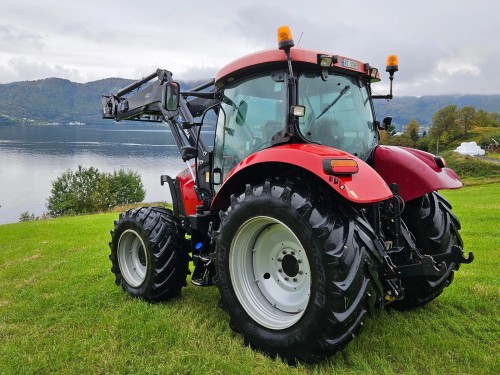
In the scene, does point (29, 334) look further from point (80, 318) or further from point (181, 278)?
point (181, 278)

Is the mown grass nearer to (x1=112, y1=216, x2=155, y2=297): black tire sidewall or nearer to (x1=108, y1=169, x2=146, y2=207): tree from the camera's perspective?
(x1=112, y1=216, x2=155, y2=297): black tire sidewall

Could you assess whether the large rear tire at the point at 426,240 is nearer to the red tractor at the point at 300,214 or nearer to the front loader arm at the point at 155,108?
the red tractor at the point at 300,214

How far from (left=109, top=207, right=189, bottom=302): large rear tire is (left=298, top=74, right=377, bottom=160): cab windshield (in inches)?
74.2

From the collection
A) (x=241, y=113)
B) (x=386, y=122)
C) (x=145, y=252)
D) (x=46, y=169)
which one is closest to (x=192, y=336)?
(x=145, y=252)

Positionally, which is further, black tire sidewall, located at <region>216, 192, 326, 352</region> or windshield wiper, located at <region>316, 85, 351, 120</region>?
windshield wiper, located at <region>316, 85, 351, 120</region>

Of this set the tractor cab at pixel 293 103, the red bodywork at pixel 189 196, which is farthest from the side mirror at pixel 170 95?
the red bodywork at pixel 189 196

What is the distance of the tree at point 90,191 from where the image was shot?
48344 mm

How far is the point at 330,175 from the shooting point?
2.62 m

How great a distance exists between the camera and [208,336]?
131 inches

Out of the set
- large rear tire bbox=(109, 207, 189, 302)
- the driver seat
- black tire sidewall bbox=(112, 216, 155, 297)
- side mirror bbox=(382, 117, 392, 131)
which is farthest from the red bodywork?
side mirror bbox=(382, 117, 392, 131)

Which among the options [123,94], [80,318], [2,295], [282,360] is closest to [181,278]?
[80,318]

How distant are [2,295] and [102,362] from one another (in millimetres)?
2957

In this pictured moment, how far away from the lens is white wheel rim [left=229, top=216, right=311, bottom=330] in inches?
122

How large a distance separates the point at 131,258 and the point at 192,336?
1.72 metres
